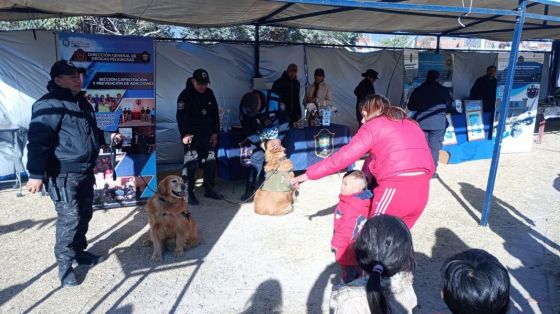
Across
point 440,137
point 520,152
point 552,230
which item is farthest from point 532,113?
point 552,230

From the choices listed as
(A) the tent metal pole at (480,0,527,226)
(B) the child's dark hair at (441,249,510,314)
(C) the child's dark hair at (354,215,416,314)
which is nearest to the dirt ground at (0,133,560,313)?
(A) the tent metal pole at (480,0,527,226)

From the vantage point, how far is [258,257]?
4348mm

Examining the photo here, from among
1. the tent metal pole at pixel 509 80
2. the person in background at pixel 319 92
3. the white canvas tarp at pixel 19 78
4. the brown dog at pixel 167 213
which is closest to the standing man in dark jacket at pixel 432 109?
the person in background at pixel 319 92

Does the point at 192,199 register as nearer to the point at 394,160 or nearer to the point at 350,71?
the point at 394,160

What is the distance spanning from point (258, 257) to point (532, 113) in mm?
8519

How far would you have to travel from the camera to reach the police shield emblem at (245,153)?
21.9 feet

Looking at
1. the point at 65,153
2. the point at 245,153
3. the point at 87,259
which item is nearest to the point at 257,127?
the point at 245,153

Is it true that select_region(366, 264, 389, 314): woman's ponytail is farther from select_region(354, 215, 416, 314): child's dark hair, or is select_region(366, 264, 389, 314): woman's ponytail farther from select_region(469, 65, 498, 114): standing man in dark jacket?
select_region(469, 65, 498, 114): standing man in dark jacket

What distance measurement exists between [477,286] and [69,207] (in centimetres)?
328

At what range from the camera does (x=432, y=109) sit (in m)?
6.93

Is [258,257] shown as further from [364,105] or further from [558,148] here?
[558,148]

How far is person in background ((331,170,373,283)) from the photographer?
292cm

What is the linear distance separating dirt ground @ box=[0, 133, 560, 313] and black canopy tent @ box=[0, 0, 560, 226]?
2.40 ft

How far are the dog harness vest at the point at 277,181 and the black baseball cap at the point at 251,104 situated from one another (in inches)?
49.6
